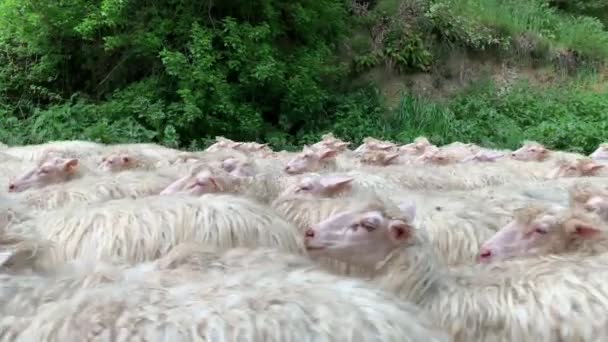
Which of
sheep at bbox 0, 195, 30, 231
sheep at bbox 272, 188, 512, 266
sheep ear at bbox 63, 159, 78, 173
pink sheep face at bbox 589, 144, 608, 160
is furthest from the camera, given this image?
pink sheep face at bbox 589, 144, 608, 160

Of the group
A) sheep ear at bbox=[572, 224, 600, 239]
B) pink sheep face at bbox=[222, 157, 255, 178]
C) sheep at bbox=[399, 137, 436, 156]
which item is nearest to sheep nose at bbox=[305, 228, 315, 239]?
sheep ear at bbox=[572, 224, 600, 239]

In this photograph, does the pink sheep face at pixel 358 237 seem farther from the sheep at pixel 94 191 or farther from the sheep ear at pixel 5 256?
the sheep at pixel 94 191

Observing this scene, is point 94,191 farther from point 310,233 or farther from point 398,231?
point 398,231

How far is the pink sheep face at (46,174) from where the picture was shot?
5238 millimetres

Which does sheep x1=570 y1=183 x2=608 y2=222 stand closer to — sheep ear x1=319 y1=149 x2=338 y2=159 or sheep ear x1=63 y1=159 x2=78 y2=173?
sheep ear x1=319 y1=149 x2=338 y2=159

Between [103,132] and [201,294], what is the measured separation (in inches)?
365

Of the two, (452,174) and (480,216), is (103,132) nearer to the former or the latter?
(452,174)

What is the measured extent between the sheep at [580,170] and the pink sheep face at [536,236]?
3038mm

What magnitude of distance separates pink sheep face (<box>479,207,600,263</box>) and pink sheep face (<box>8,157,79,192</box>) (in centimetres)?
312

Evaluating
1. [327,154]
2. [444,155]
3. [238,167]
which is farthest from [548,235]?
[444,155]

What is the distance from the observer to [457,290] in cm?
294

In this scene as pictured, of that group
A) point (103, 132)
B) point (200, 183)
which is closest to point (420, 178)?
point (200, 183)

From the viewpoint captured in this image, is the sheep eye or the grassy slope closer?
the sheep eye

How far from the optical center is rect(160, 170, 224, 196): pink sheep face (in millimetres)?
4227
